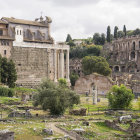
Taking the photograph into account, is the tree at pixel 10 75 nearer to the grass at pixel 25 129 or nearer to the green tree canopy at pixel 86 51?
the grass at pixel 25 129

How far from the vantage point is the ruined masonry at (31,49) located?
54.8 meters

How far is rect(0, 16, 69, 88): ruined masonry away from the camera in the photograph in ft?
180

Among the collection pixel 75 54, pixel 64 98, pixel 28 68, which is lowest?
pixel 64 98

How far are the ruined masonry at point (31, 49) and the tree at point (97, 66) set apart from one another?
38.3 feet

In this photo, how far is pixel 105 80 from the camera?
182ft

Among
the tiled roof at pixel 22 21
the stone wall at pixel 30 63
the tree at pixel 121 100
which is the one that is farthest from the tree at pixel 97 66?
the tree at pixel 121 100

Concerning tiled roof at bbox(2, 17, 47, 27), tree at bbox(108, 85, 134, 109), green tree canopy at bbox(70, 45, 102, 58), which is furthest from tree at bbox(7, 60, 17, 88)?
green tree canopy at bbox(70, 45, 102, 58)

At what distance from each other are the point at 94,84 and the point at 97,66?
53.0 ft

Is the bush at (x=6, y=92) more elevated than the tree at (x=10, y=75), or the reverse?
the tree at (x=10, y=75)

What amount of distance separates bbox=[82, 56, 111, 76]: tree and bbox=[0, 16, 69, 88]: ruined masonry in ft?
38.3

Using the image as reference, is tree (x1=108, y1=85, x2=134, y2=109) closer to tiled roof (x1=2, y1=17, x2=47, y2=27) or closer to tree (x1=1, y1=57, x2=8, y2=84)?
tree (x1=1, y1=57, x2=8, y2=84)

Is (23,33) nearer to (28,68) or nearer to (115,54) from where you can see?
(28,68)

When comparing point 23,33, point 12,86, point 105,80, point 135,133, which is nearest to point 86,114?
point 135,133

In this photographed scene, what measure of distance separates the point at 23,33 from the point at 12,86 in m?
14.7
